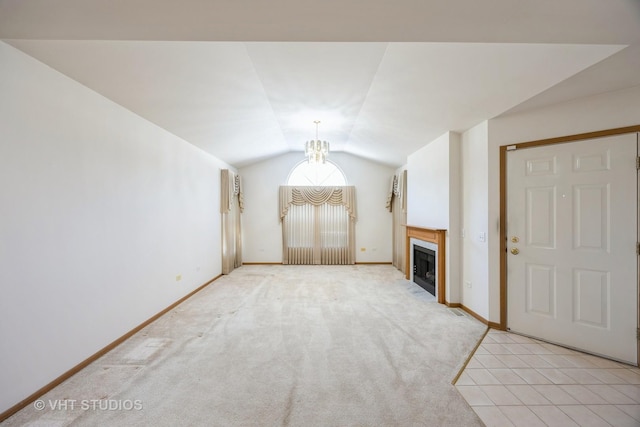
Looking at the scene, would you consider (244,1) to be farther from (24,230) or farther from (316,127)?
(316,127)

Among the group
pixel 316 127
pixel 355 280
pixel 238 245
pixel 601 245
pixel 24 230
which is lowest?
pixel 355 280

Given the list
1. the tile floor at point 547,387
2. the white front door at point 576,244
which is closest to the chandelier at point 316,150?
the white front door at point 576,244

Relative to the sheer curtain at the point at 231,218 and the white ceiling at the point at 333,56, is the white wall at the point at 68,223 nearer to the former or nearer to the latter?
the white ceiling at the point at 333,56

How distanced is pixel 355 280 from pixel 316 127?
10.0 ft

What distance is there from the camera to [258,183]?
720cm

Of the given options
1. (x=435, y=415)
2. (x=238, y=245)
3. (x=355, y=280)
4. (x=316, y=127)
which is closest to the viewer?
(x=435, y=415)

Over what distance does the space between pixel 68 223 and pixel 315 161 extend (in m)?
3.13

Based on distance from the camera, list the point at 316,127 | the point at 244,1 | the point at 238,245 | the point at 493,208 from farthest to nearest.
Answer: the point at 238,245, the point at 316,127, the point at 493,208, the point at 244,1

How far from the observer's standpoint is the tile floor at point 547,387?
1802 mm

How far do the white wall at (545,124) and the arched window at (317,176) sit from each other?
14.1 feet

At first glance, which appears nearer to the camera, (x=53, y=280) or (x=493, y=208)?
(x=53, y=280)

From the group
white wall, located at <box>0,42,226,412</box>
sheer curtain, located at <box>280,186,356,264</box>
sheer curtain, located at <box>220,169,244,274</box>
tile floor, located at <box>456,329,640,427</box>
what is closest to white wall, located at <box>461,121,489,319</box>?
tile floor, located at <box>456,329,640,427</box>

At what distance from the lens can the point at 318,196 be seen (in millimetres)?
7047

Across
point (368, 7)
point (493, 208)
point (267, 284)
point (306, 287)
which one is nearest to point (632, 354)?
point (493, 208)
